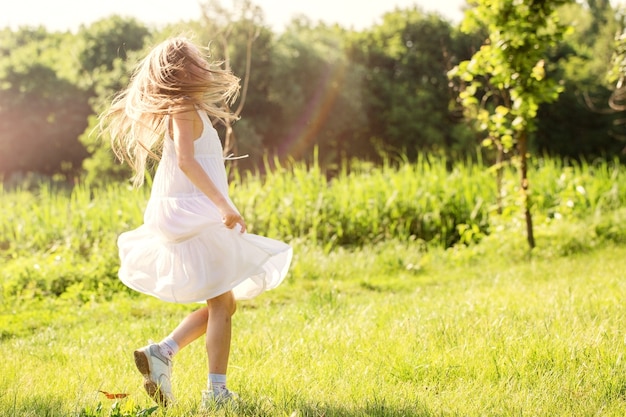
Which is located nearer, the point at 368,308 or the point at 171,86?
the point at 171,86

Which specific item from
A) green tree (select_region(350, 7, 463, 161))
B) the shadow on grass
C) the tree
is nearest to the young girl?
the shadow on grass

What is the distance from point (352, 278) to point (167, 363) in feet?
15.5

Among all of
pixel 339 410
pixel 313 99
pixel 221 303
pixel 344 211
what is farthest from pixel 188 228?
pixel 313 99

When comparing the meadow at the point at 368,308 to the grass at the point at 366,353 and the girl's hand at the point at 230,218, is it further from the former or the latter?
the girl's hand at the point at 230,218

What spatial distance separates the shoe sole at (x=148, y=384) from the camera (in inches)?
125

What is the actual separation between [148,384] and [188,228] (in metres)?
0.67

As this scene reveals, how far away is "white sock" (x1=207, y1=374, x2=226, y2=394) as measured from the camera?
10.5 feet

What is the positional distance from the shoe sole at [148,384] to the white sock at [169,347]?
0.28ft

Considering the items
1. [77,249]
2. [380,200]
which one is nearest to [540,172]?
[380,200]

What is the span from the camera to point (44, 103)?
115 feet

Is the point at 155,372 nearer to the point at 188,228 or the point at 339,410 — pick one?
the point at 188,228

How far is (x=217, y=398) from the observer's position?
10.2 ft

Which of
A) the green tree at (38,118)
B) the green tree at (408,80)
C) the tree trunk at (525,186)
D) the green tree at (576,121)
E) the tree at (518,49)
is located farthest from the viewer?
the green tree at (576,121)

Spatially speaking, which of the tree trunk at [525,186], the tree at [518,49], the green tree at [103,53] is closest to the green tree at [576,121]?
the green tree at [103,53]
